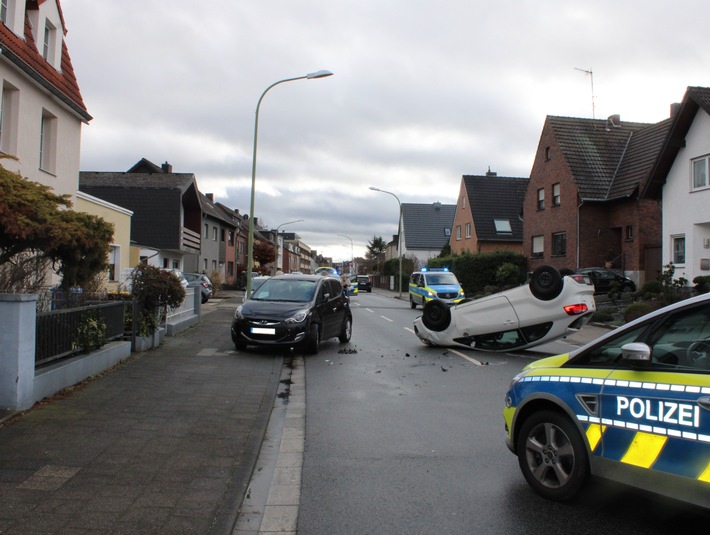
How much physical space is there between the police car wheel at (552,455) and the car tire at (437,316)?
827cm

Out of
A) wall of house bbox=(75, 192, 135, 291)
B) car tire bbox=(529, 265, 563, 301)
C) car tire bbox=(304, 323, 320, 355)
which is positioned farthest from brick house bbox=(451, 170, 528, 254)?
car tire bbox=(304, 323, 320, 355)

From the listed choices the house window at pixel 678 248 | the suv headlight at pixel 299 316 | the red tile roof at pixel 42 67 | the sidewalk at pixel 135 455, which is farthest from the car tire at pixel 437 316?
the house window at pixel 678 248

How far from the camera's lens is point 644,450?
11.6ft

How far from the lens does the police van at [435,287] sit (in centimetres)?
2559

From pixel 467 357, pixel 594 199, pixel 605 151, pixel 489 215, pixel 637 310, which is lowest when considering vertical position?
pixel 467 357

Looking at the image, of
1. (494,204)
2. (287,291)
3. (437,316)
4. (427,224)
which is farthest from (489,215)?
(287,291)

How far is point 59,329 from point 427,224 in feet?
208

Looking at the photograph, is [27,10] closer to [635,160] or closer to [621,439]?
[621,439]

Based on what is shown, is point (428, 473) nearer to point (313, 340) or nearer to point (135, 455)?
point (135, 455)

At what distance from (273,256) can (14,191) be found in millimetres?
58238

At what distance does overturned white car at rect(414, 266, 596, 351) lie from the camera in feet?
36.4

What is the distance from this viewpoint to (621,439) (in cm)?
367

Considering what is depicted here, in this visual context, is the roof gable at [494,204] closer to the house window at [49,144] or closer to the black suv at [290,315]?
the black suv at [290,315]

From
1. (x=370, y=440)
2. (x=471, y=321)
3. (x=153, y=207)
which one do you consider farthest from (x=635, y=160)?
(x=370, y=440)
